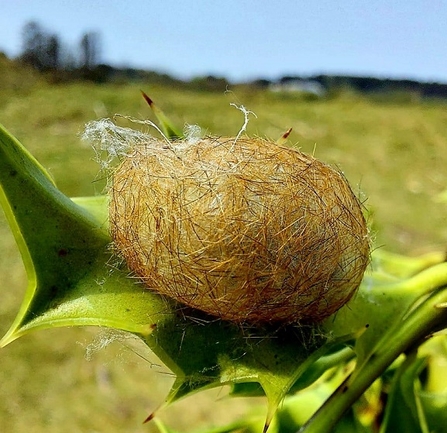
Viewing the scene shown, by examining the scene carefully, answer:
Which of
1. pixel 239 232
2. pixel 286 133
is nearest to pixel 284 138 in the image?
pixel 286 133

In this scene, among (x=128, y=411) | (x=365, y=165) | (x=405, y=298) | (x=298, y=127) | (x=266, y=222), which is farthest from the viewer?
(x=298, y=127)

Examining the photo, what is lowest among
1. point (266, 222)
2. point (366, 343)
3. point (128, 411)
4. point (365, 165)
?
point (128, 411)

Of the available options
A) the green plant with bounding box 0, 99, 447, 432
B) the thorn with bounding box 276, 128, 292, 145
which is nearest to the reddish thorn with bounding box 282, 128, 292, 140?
the thorn with bounding box 276, 128, 292, 145

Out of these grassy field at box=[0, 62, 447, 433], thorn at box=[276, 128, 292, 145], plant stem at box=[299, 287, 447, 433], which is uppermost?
thorn at box=[276, 128, 292, 145]

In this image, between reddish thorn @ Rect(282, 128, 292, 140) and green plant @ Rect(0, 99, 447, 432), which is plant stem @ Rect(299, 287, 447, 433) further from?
reddish thorn @ Rect(282, 128, 292, 140)

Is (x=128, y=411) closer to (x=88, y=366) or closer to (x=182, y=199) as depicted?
(x=88, y=366)

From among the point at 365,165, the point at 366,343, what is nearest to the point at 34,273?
the point at 366,343
